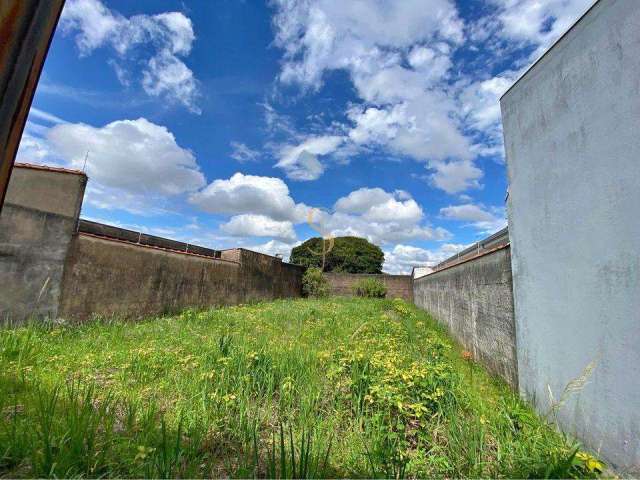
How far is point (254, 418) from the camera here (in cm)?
239

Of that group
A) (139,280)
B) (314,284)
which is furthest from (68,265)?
(314,284)

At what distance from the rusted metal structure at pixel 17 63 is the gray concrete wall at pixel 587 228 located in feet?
9.51

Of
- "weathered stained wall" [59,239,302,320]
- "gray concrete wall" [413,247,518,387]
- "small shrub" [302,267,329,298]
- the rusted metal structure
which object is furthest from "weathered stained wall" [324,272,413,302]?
the rusted metal structure

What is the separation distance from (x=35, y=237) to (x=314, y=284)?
1332cm

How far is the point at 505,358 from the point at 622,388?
74.2 inches

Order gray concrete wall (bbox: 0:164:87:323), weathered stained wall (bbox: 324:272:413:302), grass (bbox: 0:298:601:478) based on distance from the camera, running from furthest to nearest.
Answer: weathered stained wall (bbox: 324:272:413:302) → gray concrete wall (bbox: 0:164:87:323) → grass (bbox: 0:298:601:478)

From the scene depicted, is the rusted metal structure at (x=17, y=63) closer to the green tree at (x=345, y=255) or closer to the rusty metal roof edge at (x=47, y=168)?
the rusty metal roof edge at (x=47, y=168)

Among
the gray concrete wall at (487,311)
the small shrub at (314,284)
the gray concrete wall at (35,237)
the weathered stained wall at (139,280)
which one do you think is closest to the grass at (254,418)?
the gray concrete wall at (487,311)

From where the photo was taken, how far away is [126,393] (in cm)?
282

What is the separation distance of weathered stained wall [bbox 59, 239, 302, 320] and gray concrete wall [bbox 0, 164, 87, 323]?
26cm

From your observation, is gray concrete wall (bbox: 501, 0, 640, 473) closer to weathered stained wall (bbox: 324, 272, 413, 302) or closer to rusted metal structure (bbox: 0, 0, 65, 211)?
rusted metal structure (bbox: 0, 0, 65, 211)

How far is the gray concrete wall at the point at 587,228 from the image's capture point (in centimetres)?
207

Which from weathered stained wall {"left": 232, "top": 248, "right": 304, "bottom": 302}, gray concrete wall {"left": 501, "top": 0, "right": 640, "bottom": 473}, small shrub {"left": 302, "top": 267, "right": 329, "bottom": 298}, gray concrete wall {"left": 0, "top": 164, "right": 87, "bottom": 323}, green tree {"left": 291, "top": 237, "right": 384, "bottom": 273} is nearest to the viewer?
gray concrete wall {"left": 501, "top": 0, "right": 640, "bottom": 473}

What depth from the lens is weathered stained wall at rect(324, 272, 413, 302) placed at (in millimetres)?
19594
